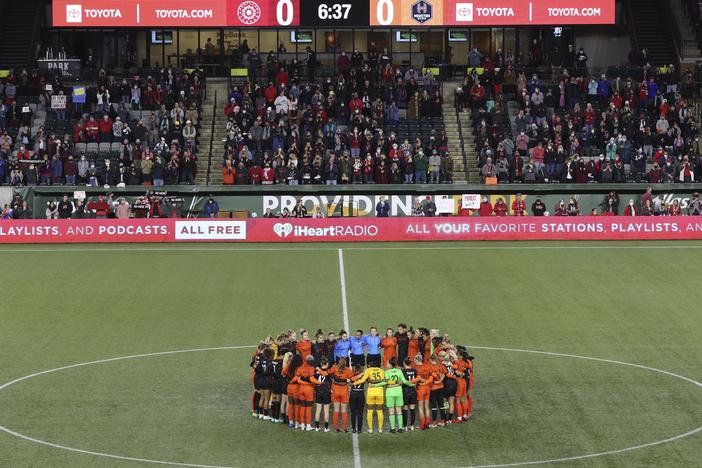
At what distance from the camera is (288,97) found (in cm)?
5881

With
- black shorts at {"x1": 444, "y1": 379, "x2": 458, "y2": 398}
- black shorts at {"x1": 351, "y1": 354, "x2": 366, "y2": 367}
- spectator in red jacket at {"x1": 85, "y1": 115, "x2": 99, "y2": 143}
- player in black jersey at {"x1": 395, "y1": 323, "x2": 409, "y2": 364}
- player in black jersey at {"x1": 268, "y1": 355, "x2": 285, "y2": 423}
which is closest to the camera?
black shorts at {"x1": 444, "y1": 379, "x2": 458, "y2": 398}

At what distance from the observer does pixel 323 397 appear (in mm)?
24234

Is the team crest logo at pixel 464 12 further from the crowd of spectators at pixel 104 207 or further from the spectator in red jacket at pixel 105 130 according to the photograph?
the spectator in red jacket at pixel 105 130

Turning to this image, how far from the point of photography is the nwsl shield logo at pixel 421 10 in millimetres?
61031

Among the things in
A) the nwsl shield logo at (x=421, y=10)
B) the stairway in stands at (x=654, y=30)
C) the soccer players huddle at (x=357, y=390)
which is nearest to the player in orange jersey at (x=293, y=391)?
the soccer players huddle at (x=357, y=390)

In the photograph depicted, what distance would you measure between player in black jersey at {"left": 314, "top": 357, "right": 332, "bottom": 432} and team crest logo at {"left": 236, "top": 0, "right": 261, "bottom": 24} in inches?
1534

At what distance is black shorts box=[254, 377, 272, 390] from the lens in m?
24.8

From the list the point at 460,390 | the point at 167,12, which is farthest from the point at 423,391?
the point at 167,12

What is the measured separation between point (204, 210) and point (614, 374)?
26.4 m

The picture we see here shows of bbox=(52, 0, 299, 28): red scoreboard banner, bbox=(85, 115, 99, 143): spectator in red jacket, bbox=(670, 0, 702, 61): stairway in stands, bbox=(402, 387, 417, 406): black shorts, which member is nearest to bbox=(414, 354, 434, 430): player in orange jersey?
bbox=(402, 387, 417, 406): black shorts

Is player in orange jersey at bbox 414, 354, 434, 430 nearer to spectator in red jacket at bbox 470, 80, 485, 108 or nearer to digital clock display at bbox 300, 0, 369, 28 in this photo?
spectator in red jacket at bbox 470, 80, 485, 108

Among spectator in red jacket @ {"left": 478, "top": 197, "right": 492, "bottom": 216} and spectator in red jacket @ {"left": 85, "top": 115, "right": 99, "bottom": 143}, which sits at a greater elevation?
spectator in red jacket @ {"left": 85, "top": 115, "right": 99, "bottom": 143}

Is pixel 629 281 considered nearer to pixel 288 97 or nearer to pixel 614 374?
pixel 614 374

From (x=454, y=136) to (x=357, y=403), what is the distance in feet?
119
